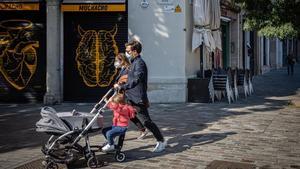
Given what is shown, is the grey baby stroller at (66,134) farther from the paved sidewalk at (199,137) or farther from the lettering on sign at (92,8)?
the lettering on sign at (92,8)

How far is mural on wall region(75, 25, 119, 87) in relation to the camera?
47.8 feet

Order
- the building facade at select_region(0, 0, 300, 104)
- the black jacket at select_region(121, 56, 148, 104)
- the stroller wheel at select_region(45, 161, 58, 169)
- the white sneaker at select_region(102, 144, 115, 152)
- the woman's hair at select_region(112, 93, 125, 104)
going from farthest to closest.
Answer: the building facade at select_region(0, 0, 300, 104), the black jacket at select_region(121, 56, 148, 104), the white sneaker at select_region(102, 144, 115, 152), the woman's hair at select_region(112, 93, 125, 104), the stroller wheel at select_region(45, 161, 58, 169)

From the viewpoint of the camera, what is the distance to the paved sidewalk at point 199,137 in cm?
698

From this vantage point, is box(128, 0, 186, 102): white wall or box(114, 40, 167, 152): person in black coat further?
box(128, 0, 186, 102): white wall

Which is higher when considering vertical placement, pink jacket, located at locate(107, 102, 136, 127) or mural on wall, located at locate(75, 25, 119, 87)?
mural on wall, located at locate(75, 25, 119, 87)

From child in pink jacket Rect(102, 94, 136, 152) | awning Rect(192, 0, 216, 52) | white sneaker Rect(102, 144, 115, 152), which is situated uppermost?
awning Rect(192, 0, 216, 52)

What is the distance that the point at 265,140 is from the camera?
850 cm

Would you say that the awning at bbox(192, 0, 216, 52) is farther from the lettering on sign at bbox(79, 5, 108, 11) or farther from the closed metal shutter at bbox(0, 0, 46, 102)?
the closed metal shutter at bbox(0, 0, 46, 102)

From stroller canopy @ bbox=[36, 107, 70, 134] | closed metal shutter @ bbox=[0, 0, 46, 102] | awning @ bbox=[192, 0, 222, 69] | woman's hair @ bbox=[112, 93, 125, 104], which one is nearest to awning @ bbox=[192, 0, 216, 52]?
awning @ bbox=[192, 0, 222, 69]

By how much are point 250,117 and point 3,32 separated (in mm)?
8620

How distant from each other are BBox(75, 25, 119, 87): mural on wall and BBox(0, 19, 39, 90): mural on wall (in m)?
1.54

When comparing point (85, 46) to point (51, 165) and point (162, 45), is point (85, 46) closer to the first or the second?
point (162, 45)

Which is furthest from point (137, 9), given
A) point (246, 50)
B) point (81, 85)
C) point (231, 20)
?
point (246, 50)

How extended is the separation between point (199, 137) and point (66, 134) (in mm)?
3294
